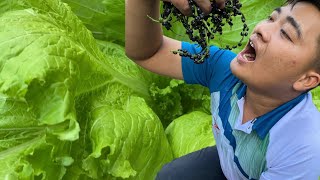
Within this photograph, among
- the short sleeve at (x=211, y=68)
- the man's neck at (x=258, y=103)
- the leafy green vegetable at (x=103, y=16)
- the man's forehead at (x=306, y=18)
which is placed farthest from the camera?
the leafy green vegetable at (x=103, y=16)

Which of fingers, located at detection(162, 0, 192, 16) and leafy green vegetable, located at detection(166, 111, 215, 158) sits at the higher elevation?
fingers, located at detection(162, 0, 192, 16)

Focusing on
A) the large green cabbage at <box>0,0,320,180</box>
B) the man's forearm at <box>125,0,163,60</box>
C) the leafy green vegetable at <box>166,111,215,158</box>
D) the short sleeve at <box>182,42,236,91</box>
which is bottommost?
the leafy green vegetable at <box>166,111,215,158</box>

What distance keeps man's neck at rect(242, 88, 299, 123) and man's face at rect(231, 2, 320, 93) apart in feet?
0.20

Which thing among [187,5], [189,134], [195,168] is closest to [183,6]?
[187,5]

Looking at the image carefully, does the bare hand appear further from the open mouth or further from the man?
the open mouth

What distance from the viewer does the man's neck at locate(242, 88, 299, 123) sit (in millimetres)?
1283

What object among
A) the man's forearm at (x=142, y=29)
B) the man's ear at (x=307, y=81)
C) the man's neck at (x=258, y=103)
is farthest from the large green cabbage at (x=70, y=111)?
the man's ear at (x=307, y=81)

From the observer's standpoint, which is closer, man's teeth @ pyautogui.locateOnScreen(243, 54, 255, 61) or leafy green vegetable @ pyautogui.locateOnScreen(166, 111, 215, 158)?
man's teeth @ pyautogui.locateOnScreen(243, 54, 255, 61)

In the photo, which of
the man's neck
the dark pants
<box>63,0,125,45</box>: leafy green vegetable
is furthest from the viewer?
<box>63,0,125,45</box>: leafy green vegetable

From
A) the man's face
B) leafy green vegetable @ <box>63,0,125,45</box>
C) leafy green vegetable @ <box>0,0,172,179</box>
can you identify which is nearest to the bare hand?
the man's face

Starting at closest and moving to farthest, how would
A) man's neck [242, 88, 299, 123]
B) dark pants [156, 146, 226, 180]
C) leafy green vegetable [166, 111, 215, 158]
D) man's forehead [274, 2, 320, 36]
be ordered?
man's forehead [274, 2, 320, 36] < man's neck [242, 88, 299, 123] < dark pants [156, 146, 226, 180] < leafy green vegetable [166, 111, 215, 158]

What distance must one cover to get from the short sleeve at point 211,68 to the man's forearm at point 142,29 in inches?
3.8

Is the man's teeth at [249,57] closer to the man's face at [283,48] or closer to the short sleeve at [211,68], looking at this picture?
the man's face at [283,48]

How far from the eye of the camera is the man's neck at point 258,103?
128cm
